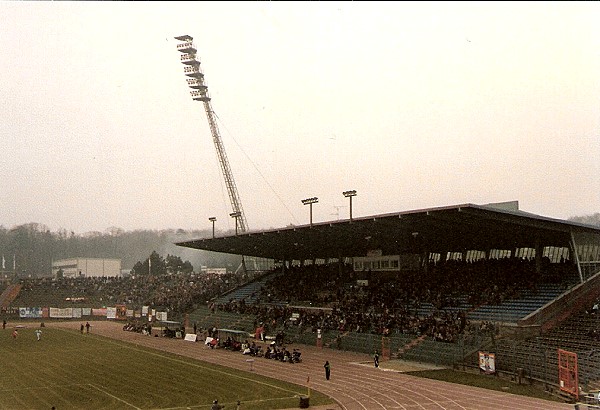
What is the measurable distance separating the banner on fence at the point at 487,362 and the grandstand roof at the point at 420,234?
10265mm

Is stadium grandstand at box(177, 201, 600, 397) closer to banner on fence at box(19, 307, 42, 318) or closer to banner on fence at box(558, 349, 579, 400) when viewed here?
banner on fence at box(558, 349, 579, 400)

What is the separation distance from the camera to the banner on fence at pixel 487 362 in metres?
40.2

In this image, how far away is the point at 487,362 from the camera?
40656mm

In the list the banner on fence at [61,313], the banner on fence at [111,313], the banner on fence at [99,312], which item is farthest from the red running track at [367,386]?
the banner on fence at [99,312]

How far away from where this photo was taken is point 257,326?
222 feet

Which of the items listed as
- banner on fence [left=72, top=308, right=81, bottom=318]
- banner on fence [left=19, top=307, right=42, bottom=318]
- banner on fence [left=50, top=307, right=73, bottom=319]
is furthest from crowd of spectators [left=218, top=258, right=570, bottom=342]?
banner on fence [left=19, top=307, right=42, bottom=318]

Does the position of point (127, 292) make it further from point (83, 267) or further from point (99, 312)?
point (83, 267)

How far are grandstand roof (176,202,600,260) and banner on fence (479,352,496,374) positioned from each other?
10265 mm

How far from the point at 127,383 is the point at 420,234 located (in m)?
31.2

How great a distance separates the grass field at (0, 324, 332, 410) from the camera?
33.2m

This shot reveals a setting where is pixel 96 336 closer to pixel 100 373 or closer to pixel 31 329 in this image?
pixel 31 329

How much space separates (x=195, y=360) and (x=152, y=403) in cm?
1715

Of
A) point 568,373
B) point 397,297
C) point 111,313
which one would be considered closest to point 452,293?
point 397,297

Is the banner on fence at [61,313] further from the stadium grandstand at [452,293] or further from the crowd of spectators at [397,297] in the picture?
the crowd of spectators at [397,297]
